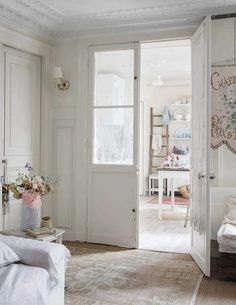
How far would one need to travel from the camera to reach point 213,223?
13.8 feet

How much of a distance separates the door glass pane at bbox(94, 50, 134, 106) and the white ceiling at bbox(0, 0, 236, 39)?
307 mm

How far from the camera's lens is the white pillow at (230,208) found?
3986 mm

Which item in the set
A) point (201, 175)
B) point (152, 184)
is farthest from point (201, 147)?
point (152, 184)

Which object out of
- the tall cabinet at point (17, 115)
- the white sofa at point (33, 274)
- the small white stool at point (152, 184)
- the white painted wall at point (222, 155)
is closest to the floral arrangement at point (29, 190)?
the white sofa at point (33, 274)

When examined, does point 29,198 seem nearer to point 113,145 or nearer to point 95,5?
point 113,145

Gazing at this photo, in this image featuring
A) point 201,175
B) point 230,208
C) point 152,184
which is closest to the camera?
point 201,175

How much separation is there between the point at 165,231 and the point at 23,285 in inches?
146

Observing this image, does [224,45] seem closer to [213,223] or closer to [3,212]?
[213,223]

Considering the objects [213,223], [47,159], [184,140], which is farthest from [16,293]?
[184,140]

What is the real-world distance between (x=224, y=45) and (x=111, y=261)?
8.77 feet

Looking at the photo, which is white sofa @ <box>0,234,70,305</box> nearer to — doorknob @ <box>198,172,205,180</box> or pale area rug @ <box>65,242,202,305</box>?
pale area rug @ <box>65,242,202,305</box>

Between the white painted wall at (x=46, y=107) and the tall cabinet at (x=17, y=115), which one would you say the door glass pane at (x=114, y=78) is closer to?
the white painted wall at (x=46, y=107)

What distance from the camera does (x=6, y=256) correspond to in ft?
7.36

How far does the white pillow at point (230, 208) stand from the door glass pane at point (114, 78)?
1.62m
